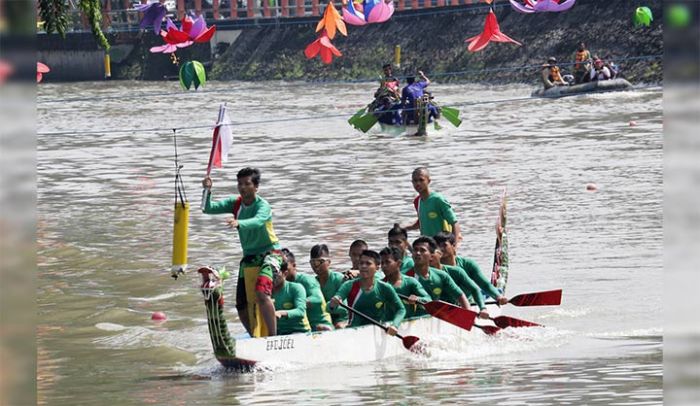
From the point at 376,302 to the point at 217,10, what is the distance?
Answer: 59.4 m

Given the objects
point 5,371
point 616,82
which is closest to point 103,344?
point 5,371

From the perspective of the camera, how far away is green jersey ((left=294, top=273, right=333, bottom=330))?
12188mm

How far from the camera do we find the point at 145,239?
21.7 meters

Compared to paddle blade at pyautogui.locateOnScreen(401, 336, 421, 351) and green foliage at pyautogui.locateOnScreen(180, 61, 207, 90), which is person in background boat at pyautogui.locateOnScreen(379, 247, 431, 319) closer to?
paddle blade at pyautogui.locateOnScreen(401, 336, 421, 351)

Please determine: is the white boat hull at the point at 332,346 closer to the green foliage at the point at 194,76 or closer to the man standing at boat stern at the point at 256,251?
the man standing at boat stern at the point at 256,251

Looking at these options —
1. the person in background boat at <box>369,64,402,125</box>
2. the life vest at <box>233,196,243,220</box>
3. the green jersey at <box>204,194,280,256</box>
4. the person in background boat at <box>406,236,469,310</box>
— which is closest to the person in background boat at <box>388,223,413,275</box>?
the person in background boat at <box>406,236,469,310</box>

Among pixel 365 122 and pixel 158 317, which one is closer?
pixel 158 317

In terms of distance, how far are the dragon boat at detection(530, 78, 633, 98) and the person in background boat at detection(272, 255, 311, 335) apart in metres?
30.0

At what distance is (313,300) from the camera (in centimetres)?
1219

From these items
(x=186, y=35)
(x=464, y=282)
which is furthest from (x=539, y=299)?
(x=186, y=35)

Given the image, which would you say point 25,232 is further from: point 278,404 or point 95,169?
point 95,169

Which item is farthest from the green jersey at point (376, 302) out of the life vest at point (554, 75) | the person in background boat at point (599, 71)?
the life vest at point (554, 75)

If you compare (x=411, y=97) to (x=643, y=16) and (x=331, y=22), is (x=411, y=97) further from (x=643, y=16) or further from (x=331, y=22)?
(x=643, y=16)

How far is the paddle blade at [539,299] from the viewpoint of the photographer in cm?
1390
